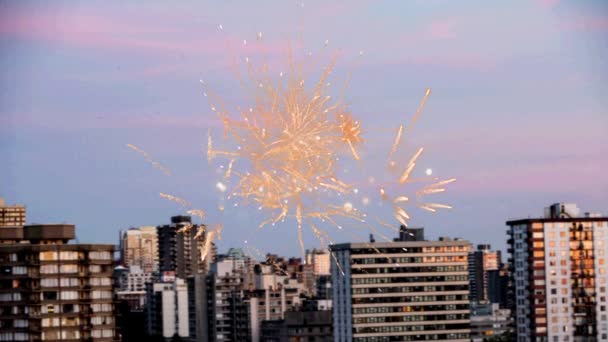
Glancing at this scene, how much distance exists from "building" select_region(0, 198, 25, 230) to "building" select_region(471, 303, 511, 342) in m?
56.0

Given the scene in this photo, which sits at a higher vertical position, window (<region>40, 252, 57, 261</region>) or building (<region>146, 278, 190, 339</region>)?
window (<region>40, 252, 57, 261</region>)

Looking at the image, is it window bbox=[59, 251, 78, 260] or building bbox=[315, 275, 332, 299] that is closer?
window bbox=[59, 251, 78, 260]

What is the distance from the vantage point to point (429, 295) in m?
128

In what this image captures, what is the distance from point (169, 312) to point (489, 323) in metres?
37.2

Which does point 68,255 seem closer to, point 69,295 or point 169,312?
point 69,295

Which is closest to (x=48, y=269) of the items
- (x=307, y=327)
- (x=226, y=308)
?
(x=307, y=327)

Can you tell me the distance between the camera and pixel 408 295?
128500 millimetres

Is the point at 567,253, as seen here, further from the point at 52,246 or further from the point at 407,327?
the point at 52,246

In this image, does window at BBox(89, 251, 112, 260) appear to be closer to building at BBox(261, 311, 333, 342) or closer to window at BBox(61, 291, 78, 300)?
window at BBox(61, 291, 78, 300)

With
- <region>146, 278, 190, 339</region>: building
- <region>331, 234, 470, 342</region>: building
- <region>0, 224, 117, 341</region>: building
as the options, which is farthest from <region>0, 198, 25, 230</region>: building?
<region>146, 278, 190, 339</region>: building

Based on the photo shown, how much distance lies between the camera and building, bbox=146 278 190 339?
7328 inches

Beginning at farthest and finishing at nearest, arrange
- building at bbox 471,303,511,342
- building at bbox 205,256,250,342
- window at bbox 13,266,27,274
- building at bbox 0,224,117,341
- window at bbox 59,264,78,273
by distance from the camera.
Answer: building at bbox 471,303,511,342 < building at bbox 205,256,250,342 < window at bbox 59,264,78,273 < building at bbox 0,224,117,341 < window at bbox 13,266,27,274

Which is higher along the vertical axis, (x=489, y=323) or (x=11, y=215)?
(x=11, y=215)

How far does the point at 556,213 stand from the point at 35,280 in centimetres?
4998
